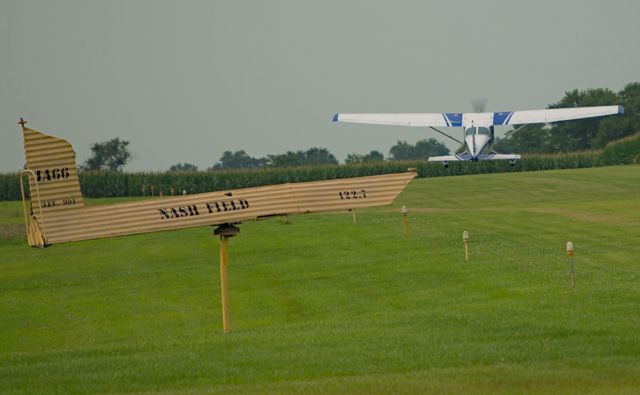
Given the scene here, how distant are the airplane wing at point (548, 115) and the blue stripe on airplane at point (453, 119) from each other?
2.01 meters

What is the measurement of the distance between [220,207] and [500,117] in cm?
5544

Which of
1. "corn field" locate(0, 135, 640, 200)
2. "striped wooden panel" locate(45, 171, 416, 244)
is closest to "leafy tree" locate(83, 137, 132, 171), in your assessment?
"corn field" locate(0, 135, 640, 200)

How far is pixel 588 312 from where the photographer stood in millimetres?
19797

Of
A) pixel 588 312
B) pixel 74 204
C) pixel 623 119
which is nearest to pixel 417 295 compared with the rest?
pixel 588 312

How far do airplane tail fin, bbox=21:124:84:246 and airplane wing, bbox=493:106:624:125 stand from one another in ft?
181

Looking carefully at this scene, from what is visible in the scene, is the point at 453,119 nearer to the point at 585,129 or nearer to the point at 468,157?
the point at 468,157

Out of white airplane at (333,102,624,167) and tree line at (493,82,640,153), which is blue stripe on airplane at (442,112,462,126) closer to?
white airplane at (333,102,624,167)

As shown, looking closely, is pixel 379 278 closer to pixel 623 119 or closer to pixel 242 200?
pixel 242 200

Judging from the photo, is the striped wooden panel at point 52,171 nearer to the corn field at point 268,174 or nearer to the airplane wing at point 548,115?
the airplane wing at point 548,115

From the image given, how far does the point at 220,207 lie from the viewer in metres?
16.4

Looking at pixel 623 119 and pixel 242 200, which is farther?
pixel 623 119

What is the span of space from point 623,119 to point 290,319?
129045 millimetres

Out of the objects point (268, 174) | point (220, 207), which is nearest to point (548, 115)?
point (268, 174)

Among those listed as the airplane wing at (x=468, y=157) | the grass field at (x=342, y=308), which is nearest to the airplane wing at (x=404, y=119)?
the airplane wing at (x=468, y=157)
